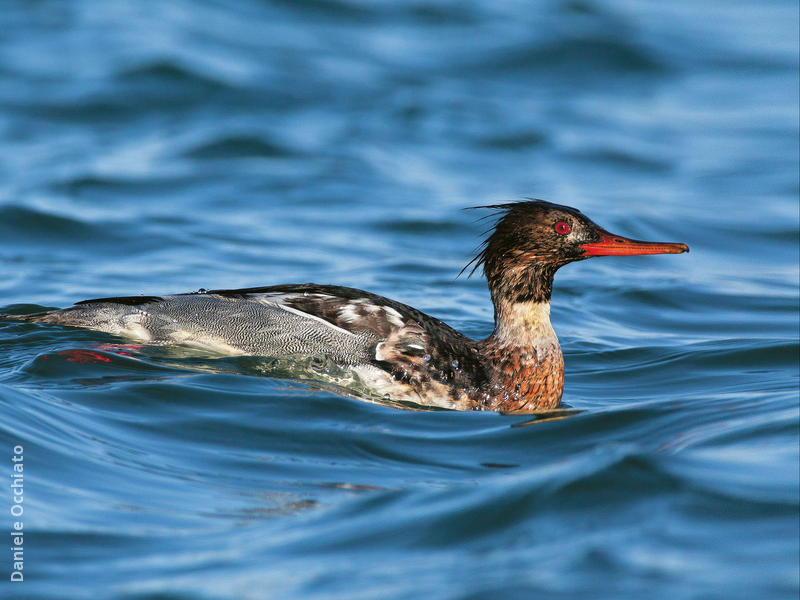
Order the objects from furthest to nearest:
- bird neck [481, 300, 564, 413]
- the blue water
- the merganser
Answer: bird neck [481, 300, 564, 413] < the merganser < the blue water

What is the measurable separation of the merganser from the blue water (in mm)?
254

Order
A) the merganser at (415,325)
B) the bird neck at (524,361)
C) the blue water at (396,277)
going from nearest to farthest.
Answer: the blue water at (396,277) → the merganser at (415,325) → the bird neck at (524,361)

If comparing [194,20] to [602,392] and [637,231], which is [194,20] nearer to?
[637,231]

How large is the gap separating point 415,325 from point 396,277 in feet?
13.3

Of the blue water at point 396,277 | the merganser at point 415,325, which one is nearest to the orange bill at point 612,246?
the merganser at point 415,325

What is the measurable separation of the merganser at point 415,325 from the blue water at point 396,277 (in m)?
0.25

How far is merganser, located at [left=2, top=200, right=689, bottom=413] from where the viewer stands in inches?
302

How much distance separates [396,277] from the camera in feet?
38.8

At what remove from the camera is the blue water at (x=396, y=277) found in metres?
5.12

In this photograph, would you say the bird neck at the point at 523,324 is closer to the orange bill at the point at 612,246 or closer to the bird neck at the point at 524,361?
the bird neck at the point at 524,361

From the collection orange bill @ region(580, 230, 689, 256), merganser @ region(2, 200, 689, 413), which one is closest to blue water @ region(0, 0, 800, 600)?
merganser @ region(2, 200, 689, 413)

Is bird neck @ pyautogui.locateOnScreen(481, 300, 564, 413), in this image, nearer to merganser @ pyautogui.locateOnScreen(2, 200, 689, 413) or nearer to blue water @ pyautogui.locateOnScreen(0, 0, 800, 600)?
merganser @ pyautogui.locateOnScreen(2, 200, 689, 413)

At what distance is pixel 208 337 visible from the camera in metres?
7.82

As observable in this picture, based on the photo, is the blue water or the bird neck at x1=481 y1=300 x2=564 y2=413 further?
the bird neck at x1=481 y1=300 x2=564 y2=413
